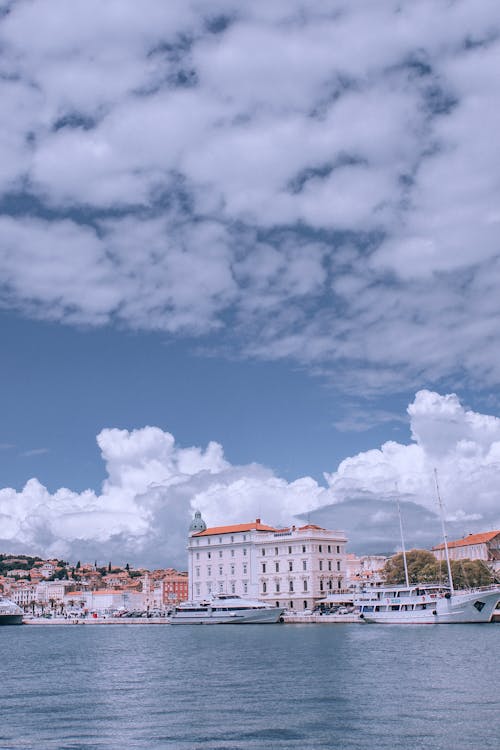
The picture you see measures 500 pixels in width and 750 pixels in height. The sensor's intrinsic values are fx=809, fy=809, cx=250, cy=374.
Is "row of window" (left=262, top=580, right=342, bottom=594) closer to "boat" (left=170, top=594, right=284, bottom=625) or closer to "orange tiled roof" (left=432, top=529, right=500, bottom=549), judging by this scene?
"boat" (left=170, top=594, right=284, bottom=625)

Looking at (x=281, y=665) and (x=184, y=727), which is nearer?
(x=184, y=727)

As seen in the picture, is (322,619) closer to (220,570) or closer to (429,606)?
(429,606)

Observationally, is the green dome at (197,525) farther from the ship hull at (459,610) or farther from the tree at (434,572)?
the ship hull at (459,610)

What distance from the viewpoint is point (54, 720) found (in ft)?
92.0

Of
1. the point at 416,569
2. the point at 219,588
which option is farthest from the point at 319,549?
the point at 219,588

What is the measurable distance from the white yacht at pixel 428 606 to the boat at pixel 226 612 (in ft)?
59.6

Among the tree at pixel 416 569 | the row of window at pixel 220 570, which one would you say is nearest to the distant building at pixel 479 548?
the tree at pixel 416 569

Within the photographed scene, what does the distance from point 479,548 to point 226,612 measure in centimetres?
9399

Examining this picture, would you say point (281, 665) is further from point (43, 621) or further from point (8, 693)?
point (43, 621)

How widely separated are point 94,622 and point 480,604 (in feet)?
258

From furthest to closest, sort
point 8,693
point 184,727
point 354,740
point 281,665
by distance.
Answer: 1. point 281,665
2. point 8,693
3. point 184,727
4. point 354,740

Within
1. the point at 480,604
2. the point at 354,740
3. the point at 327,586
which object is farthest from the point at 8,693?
the point at 327,586

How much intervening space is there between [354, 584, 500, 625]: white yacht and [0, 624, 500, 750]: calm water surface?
2784 centimetres

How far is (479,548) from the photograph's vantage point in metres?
185
